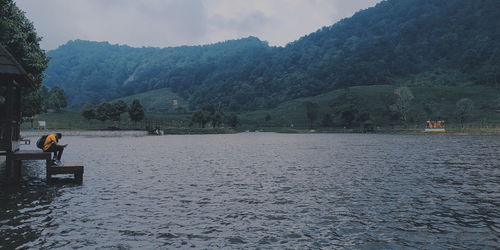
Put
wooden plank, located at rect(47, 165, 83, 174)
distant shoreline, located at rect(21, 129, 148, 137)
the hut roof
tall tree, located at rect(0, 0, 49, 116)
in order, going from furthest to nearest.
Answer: distant shoreline, located at rect(21, 129, 148, 137), tall tree, located at rect(0, 0, 49, 116), wooden plank, located at rect(47, 165, 83, 174), the hut roof

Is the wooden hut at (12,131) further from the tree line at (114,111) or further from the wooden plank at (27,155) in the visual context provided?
the tree line at (114,111)

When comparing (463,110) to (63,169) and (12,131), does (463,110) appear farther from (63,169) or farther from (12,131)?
(12,131)

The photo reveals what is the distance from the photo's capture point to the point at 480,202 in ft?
70.9

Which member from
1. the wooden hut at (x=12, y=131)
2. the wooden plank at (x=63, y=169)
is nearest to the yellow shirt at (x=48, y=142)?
the wooden hut at (x=12, y=131)

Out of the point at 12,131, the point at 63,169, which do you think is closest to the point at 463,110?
the point at 63,169

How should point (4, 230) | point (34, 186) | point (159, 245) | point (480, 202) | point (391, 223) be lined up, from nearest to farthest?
point (159, 245)
point (4, 230)
point (391, 223)
point (480, 202)
point (34, 186)

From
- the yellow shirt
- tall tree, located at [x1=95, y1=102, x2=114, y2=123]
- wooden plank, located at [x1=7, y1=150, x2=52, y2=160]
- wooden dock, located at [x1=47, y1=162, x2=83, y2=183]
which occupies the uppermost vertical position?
tall tree, located at [x1=95, y1=102, x2=114, y2=123]

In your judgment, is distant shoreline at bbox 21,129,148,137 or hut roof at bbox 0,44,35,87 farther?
distant shoreline at bbox 21,129,148,137

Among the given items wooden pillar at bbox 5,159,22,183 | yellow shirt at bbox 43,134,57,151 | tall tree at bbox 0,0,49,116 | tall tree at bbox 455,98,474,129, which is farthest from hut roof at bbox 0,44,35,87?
tall tree at bbox 455,98,474,129

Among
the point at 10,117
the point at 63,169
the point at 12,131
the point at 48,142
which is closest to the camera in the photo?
the point at 10,117

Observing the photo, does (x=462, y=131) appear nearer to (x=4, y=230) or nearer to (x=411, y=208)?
(x=411, y=208)

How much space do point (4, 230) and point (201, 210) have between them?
8931 mm

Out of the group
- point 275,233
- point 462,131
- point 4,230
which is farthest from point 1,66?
point 462,131

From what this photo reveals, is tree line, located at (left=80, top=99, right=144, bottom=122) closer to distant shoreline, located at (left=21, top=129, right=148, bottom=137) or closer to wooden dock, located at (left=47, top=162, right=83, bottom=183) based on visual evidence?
distant shoreline, located at (left=21, top=129, right=148, bottom=137)
